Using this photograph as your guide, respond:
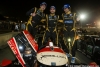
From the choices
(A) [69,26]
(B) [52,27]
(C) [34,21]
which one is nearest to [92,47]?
(A) [69,26]

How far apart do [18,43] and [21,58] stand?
510 millimetres

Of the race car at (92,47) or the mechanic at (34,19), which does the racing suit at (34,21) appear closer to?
the mechanic at (34,19)

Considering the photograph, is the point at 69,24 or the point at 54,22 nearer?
the point at 69,24

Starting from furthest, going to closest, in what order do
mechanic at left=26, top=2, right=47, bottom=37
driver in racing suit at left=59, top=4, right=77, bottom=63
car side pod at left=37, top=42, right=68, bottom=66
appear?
1. mechanic at left=26, top=2, right=47, bottom=37
2. driver in racing suit at left=59, top=4, right=77, bottom=63
3. car side pod at left=37, top=42, right=68, bottom=66

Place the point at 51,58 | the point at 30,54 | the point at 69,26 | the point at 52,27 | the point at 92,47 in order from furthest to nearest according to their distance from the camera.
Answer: the point at 52,27, the point at 92,47, the point at 69,26, the point at 30,54, the point at 51,58

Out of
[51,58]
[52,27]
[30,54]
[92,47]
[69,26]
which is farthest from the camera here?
[52,27]

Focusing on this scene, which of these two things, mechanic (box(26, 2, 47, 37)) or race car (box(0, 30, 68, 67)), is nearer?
race car (box(0, 30, 68, 67))

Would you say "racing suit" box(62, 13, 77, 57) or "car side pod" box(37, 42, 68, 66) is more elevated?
"racing suit" box(62, 13, 77, 57)

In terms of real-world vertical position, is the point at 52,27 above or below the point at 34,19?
below

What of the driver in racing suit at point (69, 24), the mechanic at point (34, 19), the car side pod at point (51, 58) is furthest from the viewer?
the mechanic at point (34, 19)

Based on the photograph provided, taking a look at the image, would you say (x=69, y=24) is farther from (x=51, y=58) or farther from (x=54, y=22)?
(x=51, y=58)

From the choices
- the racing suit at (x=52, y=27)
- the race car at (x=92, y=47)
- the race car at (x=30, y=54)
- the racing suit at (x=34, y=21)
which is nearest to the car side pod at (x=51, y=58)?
the race car at (x=30, y=54)

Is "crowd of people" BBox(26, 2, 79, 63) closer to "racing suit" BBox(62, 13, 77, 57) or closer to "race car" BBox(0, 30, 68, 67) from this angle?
"racing suit" BBox(62, 13, 77, 57)

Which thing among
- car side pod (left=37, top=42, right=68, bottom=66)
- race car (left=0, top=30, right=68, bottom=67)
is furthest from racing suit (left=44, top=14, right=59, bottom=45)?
car side pod (left=37, top=42, right=68, bottom=66)
